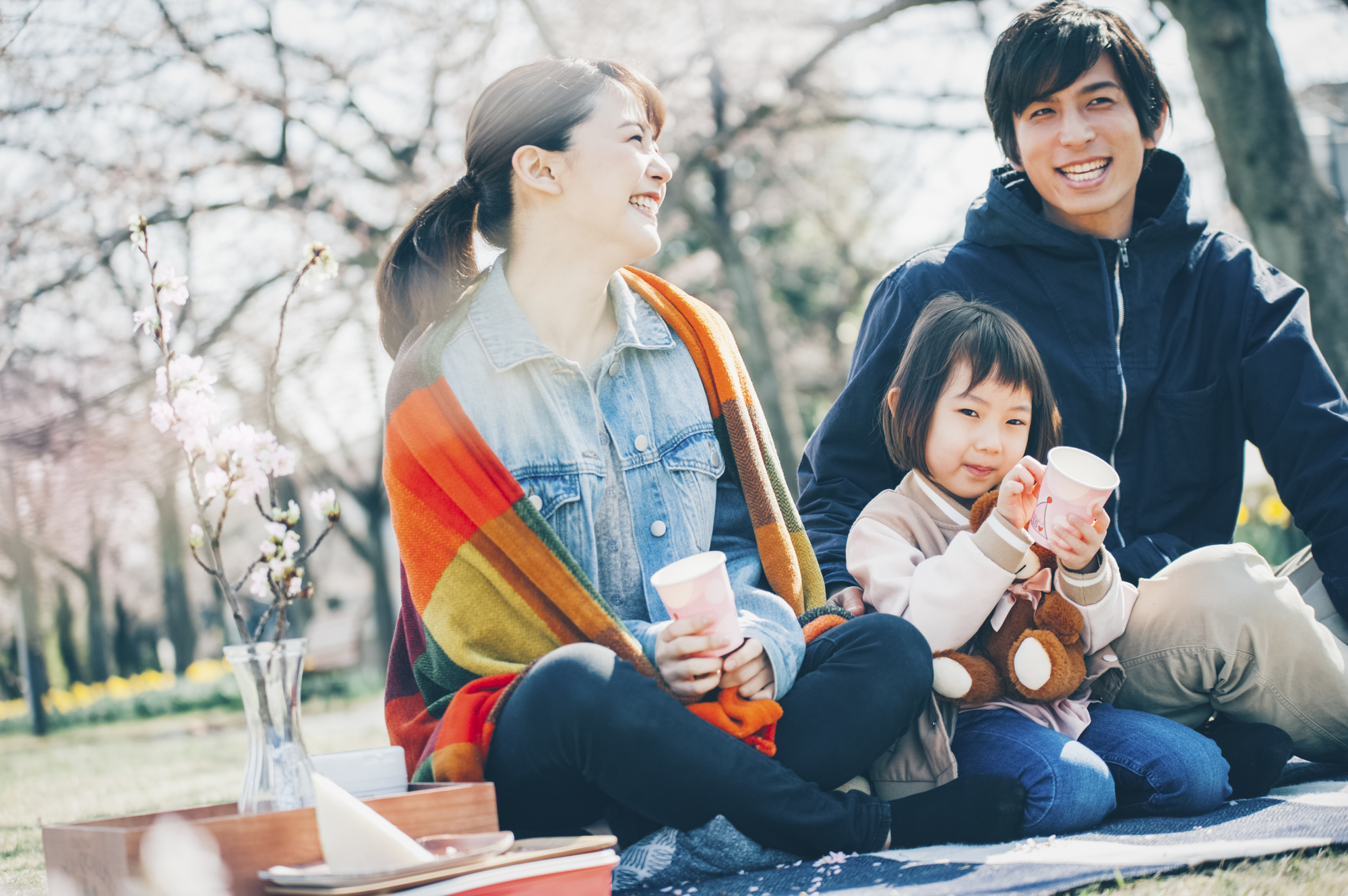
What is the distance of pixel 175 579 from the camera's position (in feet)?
51.5

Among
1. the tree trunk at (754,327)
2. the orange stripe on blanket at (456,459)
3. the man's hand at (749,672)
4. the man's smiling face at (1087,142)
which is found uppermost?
the tree trunk at (754,327)

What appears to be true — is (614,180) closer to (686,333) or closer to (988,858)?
(686,333)

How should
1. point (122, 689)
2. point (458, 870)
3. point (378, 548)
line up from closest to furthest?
1. point (458, 870)
2. point (122, 689)
3. point (378, 548)

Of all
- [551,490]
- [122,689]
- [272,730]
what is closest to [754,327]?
[122,689]

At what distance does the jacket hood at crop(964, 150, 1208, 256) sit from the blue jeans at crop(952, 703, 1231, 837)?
1.20 metres

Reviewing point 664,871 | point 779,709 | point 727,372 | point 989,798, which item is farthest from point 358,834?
point 727,372

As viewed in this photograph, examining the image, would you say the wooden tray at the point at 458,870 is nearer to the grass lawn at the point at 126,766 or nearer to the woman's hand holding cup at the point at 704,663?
the woman's hand holding cup at the point at 704,663

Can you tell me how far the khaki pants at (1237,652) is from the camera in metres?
2.17

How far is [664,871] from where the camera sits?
5.93ft

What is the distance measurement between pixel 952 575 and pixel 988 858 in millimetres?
521

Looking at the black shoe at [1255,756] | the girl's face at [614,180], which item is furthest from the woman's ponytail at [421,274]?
the black shoe at [1255,756]

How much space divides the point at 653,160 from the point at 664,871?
1.39 m

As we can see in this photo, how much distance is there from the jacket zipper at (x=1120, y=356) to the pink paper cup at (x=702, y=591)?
49.2 inches

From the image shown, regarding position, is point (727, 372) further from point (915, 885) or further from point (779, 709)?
point (915, 885)
